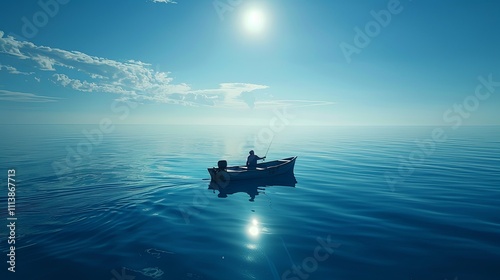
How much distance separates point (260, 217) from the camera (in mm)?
13648

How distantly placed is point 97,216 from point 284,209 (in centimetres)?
1077

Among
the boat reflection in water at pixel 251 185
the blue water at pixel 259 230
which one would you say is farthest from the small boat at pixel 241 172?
the blue water at pixel 259 230

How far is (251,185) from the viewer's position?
2208 centimetres

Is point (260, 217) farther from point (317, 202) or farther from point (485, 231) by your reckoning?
point (485, 231)

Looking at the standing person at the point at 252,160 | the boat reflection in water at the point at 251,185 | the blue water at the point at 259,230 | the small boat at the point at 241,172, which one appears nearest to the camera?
the blue water at the point at 259,230

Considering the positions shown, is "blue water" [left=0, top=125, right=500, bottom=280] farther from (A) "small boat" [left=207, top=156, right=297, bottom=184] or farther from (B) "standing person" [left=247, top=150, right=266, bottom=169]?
(B) "standing person" [left=247, top=150, right=266, bottom=169]

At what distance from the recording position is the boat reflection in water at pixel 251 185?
19.6 meters

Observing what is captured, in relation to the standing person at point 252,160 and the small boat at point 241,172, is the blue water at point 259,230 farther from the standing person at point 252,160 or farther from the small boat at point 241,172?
the standing person at point 252,160

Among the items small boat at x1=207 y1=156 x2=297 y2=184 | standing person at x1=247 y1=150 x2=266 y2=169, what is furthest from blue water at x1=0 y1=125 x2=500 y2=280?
standing person at x1=247 y1=150 x2=266 y2=169

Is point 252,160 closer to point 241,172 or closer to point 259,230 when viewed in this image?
point 241,172

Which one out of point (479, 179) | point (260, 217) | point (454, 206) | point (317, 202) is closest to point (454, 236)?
point (454, 206)

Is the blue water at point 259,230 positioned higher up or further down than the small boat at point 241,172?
further down

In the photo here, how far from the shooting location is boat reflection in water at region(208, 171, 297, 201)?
19645 mm

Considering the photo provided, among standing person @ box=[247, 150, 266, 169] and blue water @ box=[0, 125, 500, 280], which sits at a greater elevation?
standing person @ box=[247, 150, 266, 169]
